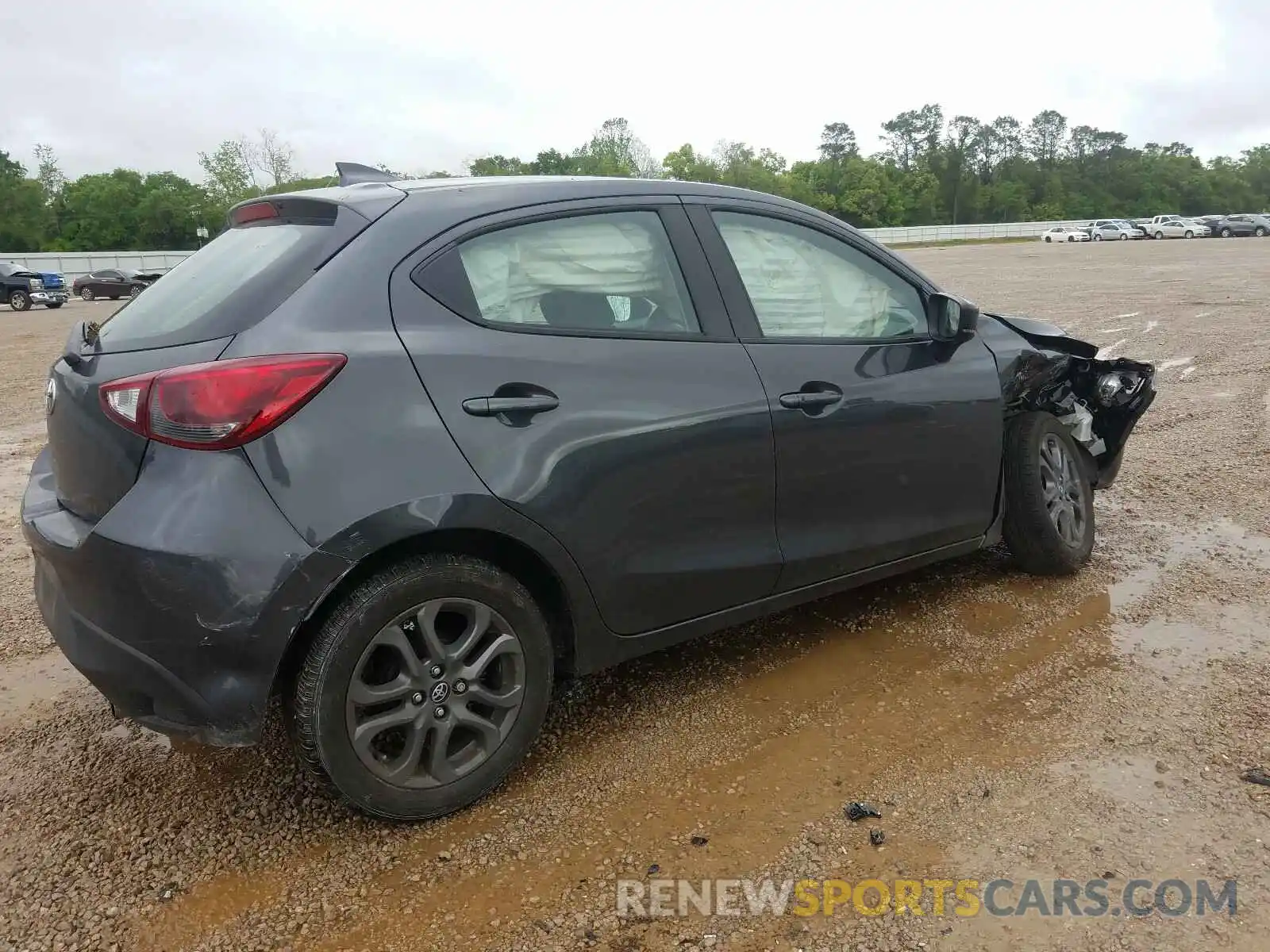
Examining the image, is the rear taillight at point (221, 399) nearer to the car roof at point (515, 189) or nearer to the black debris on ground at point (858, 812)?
the car roof at point (515, 189)

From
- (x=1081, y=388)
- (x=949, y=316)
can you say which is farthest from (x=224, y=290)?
(x=1081, y=388)

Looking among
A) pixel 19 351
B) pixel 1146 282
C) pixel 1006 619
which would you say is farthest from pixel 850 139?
pixel 1006 619

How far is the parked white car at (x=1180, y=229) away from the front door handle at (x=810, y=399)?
2763 inches

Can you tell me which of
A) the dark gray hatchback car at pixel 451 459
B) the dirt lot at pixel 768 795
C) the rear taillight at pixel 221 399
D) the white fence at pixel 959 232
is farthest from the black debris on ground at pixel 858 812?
the white fence at pixel 959 232

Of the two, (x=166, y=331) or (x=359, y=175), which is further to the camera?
(x=359, y=175)

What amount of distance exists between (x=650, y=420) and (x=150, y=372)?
1329 millimetres

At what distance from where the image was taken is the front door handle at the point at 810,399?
10.3 feet

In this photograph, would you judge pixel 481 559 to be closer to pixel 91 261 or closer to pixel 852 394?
pixel 852 394

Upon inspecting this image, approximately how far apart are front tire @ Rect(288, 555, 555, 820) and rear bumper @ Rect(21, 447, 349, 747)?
0.13 metres

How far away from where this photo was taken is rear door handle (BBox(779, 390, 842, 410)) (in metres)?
3.14

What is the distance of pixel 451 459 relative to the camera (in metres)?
2.48

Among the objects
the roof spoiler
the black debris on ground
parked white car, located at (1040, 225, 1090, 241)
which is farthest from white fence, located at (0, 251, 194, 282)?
parked white car, located at (1040, 225, 1090, 241)

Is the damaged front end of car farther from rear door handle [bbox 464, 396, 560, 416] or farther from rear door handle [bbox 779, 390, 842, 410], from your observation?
rear door handle [bbox 464, 396, 560, 416]

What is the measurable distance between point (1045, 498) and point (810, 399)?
1560 millimetres
